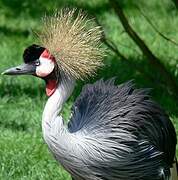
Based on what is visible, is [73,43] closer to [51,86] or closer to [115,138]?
[51,86]

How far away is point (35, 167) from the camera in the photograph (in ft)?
15.9

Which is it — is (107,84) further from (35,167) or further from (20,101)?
(20,101)

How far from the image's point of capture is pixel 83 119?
3.81 m

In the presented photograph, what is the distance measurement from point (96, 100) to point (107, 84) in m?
0.22

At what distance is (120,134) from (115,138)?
3 cm

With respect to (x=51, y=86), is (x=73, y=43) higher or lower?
higher

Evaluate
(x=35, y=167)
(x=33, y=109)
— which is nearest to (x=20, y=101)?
(x=33, y=109)

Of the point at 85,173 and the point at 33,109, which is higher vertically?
the point at 85,173

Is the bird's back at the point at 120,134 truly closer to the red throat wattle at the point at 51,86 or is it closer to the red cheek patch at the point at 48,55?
the red throat wattle at the point at 51,86

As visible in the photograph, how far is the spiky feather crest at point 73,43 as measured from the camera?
143 inches

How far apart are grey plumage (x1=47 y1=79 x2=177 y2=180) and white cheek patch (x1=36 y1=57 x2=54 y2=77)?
27 centimetres

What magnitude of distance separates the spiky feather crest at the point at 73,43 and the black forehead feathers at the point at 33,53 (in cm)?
3

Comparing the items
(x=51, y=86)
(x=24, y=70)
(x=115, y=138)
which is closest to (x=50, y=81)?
(x=51, y=86)

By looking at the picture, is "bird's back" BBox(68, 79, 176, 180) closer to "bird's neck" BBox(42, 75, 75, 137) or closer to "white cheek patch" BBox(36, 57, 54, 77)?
"bird's neck" BBox(42, 75, 75, 137)
